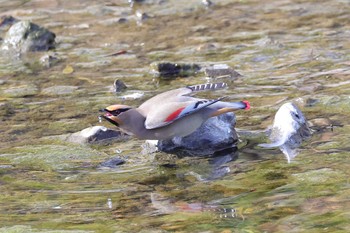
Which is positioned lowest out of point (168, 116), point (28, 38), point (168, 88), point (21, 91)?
point (168, 88)

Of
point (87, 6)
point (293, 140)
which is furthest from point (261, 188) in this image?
point (87, 6)

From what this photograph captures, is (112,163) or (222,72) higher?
(112,163)

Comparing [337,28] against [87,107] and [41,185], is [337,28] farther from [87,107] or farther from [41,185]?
[41,185]

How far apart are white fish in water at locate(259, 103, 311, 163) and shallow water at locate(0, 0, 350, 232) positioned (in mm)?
77

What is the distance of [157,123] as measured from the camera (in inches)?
233

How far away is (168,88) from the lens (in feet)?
26.0

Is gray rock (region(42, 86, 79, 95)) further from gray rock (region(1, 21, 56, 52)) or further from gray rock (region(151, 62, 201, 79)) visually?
gray rock (region(1, 21, 56, 52))

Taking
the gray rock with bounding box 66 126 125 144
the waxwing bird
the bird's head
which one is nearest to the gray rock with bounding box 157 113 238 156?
the waxwing bird

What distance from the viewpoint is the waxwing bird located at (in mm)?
5953

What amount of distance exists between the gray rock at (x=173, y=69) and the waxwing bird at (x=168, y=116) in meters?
2.19

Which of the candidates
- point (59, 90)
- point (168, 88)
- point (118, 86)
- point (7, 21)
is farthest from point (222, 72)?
point (7, 21)

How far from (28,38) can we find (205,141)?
4.20 m

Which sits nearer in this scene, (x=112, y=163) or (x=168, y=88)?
(x=112, y=163)

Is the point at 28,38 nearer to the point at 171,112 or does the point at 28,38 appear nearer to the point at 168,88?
the point at 168,88
